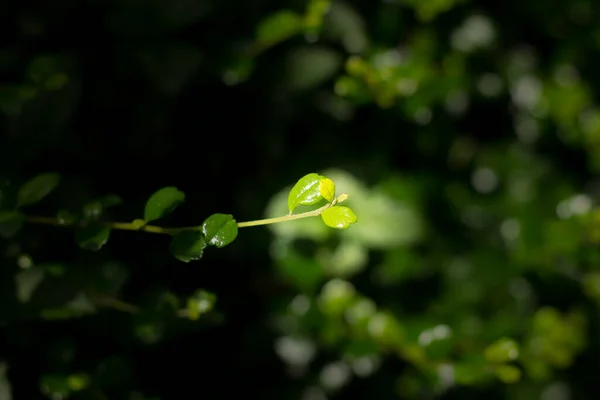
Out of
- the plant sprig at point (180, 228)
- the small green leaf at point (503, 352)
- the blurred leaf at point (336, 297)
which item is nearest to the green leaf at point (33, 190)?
the plant sprig at point (180, 228)

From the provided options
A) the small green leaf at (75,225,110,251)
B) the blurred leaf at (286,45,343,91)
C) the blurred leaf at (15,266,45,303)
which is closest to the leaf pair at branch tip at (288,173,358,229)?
the small green leaf at (75,225,110,251)

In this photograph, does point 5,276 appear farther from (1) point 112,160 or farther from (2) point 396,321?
(2) point 396,321

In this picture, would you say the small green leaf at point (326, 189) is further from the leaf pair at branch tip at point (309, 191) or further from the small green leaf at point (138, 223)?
the small green leaf at point (138, 223)

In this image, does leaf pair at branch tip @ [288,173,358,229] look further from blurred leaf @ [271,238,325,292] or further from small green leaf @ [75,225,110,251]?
blurred leaf @ [271,238,325,292]

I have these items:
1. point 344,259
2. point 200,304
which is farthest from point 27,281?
point 344,259

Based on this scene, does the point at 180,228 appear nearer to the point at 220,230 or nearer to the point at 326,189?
the point at 220,230
